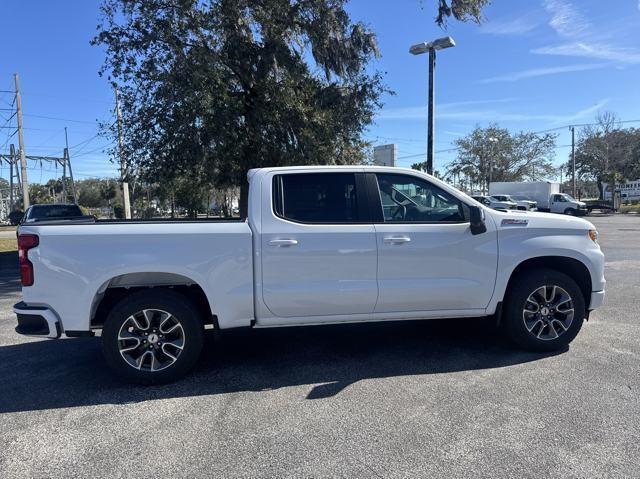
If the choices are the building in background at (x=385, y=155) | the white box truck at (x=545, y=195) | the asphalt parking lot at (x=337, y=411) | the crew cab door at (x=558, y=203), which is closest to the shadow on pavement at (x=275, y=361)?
the asphalt parking lot at (x=337, y=411)

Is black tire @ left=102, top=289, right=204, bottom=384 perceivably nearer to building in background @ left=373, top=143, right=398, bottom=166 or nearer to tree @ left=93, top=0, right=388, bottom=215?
tree @ left=93, top=0, right=388, bottom=215

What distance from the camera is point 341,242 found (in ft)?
14.5

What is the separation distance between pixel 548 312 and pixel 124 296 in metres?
4.24

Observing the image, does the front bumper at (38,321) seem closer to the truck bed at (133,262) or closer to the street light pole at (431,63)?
the truck bed at (133,262)

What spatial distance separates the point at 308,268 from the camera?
4398mm

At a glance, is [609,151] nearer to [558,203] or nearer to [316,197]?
[558,203]

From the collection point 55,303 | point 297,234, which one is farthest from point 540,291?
point 55,303

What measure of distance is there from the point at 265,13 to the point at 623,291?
32.2 ft

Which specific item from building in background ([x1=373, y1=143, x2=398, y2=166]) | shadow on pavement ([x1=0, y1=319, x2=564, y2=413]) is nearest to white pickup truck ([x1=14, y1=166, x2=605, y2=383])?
shadow on pavement ([x1=0, y1=319, x2=564, y2=413])

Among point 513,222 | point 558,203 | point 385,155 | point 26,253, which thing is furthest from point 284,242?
point 558,203

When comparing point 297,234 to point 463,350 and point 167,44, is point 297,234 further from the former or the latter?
point 167,44

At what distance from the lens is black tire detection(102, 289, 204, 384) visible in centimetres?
421

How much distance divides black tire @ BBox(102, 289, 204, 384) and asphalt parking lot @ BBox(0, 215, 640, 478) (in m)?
0.16

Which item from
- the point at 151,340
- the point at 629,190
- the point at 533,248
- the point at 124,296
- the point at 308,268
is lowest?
the point at 151,340
